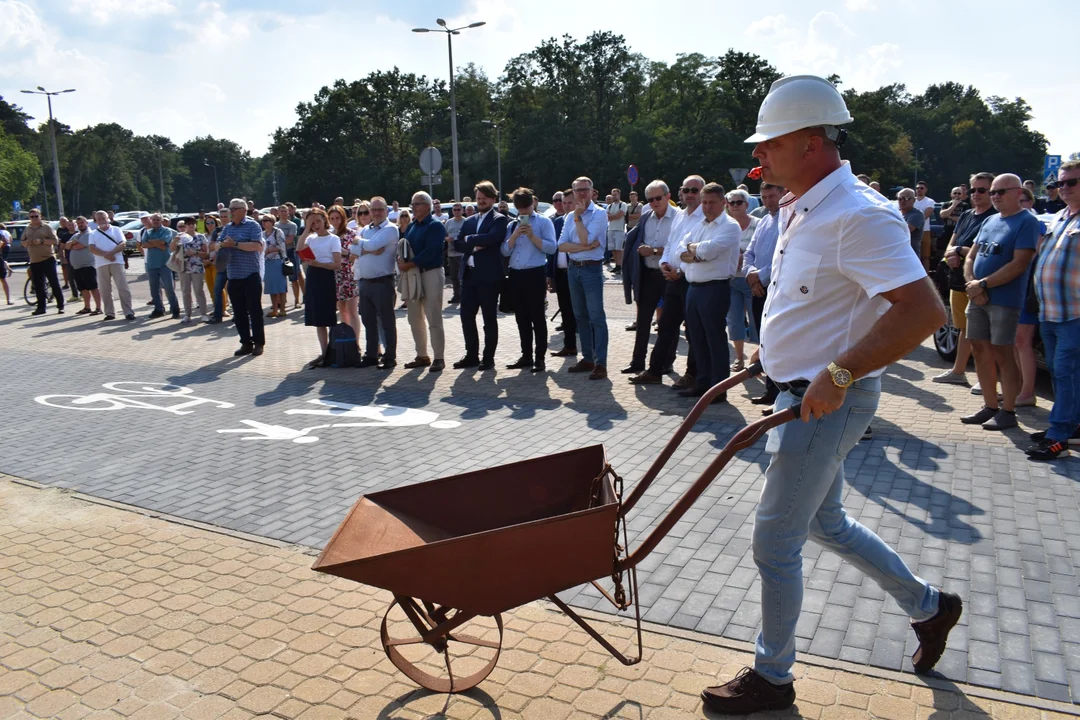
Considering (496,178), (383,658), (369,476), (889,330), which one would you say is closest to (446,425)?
(369,476)

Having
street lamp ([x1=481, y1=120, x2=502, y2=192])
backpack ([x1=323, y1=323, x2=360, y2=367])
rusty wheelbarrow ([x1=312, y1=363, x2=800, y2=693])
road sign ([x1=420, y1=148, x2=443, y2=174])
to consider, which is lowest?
backpack ([x1=323, y1=323, x2=360, y2=367])

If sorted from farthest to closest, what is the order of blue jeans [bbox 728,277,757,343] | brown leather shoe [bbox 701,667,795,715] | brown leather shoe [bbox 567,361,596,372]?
brown leather shoe [bbox 567,361,596,372], blue jeans [bbox 728,277,757,343], brown leather shoe [bbox 701,667,795,715]

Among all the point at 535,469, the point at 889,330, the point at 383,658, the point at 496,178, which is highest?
the point at 496,178

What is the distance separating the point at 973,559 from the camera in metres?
4.61

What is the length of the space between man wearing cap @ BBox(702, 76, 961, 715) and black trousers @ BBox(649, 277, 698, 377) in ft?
18.4

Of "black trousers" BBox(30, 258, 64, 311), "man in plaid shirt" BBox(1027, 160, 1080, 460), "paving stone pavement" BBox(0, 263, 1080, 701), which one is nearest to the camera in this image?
"paving stone pavement" BBox(0, 263, 1080, 701)

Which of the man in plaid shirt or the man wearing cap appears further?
the man in plaid shirt

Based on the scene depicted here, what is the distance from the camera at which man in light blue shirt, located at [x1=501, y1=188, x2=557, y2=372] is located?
10.1 m

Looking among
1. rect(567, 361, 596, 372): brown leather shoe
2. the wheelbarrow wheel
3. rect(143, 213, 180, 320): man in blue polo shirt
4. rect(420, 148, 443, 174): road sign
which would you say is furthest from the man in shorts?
rect(420, 148, 443, 174): road sign

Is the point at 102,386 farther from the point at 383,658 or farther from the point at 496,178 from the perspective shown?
the point at 496,178

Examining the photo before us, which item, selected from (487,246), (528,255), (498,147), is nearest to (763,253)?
(528,255)

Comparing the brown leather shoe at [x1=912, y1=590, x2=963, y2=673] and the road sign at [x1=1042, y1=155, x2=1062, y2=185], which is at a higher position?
the road sign at [x1=1042, y1=155, x2=1062, y2=185]

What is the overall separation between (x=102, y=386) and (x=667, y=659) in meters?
9.22

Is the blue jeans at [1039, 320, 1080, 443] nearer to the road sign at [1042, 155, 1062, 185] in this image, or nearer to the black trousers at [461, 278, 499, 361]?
the black trousers at [461, 278, 499, 361]
